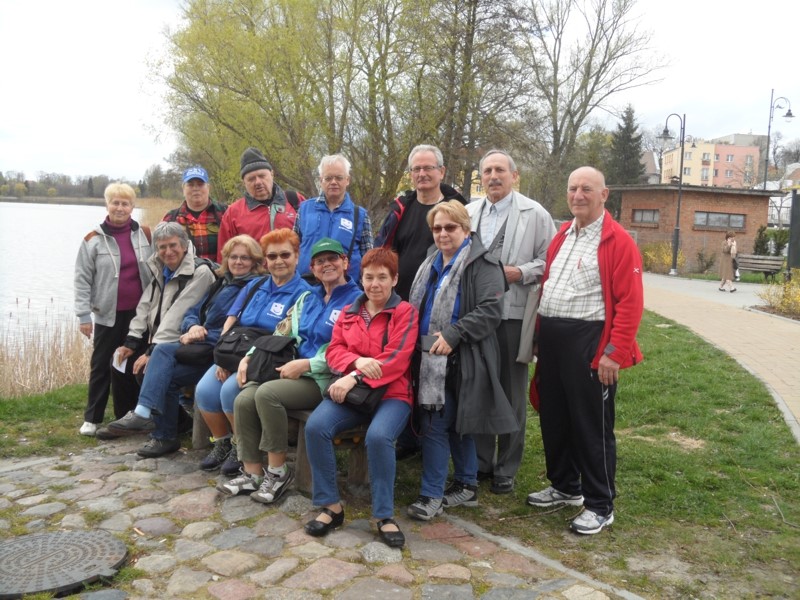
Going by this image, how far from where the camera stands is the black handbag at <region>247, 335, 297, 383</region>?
14.5 ft

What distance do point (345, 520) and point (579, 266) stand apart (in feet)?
6.59

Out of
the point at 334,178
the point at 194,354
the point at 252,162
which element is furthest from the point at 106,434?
the point at 334,178

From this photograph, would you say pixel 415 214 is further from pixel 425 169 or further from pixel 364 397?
pixel 364 397

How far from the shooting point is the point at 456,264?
4176 millimetres

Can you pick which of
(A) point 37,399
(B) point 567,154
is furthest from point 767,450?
(B) point 567,154

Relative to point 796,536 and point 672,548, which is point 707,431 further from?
point 672,548

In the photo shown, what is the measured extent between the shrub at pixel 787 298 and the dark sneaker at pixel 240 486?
12.4 meters

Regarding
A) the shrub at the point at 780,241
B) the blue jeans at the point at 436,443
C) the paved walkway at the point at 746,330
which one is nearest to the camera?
the blue jeans at the point at 436,443

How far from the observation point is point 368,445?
381 cm

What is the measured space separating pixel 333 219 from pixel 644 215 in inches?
1195

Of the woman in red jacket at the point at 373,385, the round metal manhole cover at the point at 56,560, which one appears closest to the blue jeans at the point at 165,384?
the round metal manhole cover at the point at 56,560

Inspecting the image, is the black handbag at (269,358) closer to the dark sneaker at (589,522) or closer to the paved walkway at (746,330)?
the dark sneaker at (589,522)

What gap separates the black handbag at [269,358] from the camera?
14.5ft

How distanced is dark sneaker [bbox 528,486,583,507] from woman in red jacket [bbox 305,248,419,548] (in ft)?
3.38
